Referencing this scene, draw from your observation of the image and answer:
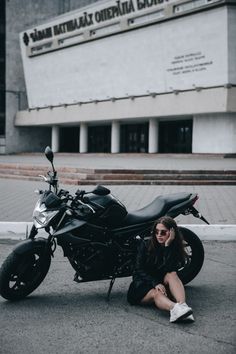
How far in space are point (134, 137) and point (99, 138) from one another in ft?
17.4

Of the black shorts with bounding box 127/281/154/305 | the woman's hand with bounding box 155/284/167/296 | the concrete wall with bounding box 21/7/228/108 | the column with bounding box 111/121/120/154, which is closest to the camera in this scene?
the woman's hand with bounding box 155/284/167/296

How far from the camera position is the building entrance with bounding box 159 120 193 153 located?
4019 centimetres

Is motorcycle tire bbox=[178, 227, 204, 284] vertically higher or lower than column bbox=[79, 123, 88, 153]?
lower

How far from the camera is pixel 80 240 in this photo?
14.3ft

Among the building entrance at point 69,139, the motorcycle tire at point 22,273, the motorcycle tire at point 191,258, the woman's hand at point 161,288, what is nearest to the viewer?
the woman's hand at point 161,288

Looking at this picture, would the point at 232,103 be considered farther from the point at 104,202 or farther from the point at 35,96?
the point at 104,202

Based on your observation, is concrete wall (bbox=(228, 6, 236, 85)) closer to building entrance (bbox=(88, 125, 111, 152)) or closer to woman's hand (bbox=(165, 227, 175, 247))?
building entrance (bbox=(88, 125, 111, 152))

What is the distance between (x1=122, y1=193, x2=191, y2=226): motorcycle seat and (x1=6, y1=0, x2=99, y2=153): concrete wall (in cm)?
4994

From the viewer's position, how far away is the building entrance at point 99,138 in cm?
4800

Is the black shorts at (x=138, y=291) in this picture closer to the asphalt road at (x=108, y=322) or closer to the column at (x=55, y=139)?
the asphalt road at (x=108, y=322)

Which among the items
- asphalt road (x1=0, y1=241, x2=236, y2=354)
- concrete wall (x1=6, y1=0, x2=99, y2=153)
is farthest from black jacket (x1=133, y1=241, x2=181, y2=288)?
concrete wall (x1=6, y1=0, x2=99, y2=153)

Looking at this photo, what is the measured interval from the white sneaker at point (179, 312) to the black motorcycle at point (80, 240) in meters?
0.69

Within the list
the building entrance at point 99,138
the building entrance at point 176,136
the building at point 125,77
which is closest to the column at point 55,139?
the building at point 125,77

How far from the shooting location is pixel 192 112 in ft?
115
